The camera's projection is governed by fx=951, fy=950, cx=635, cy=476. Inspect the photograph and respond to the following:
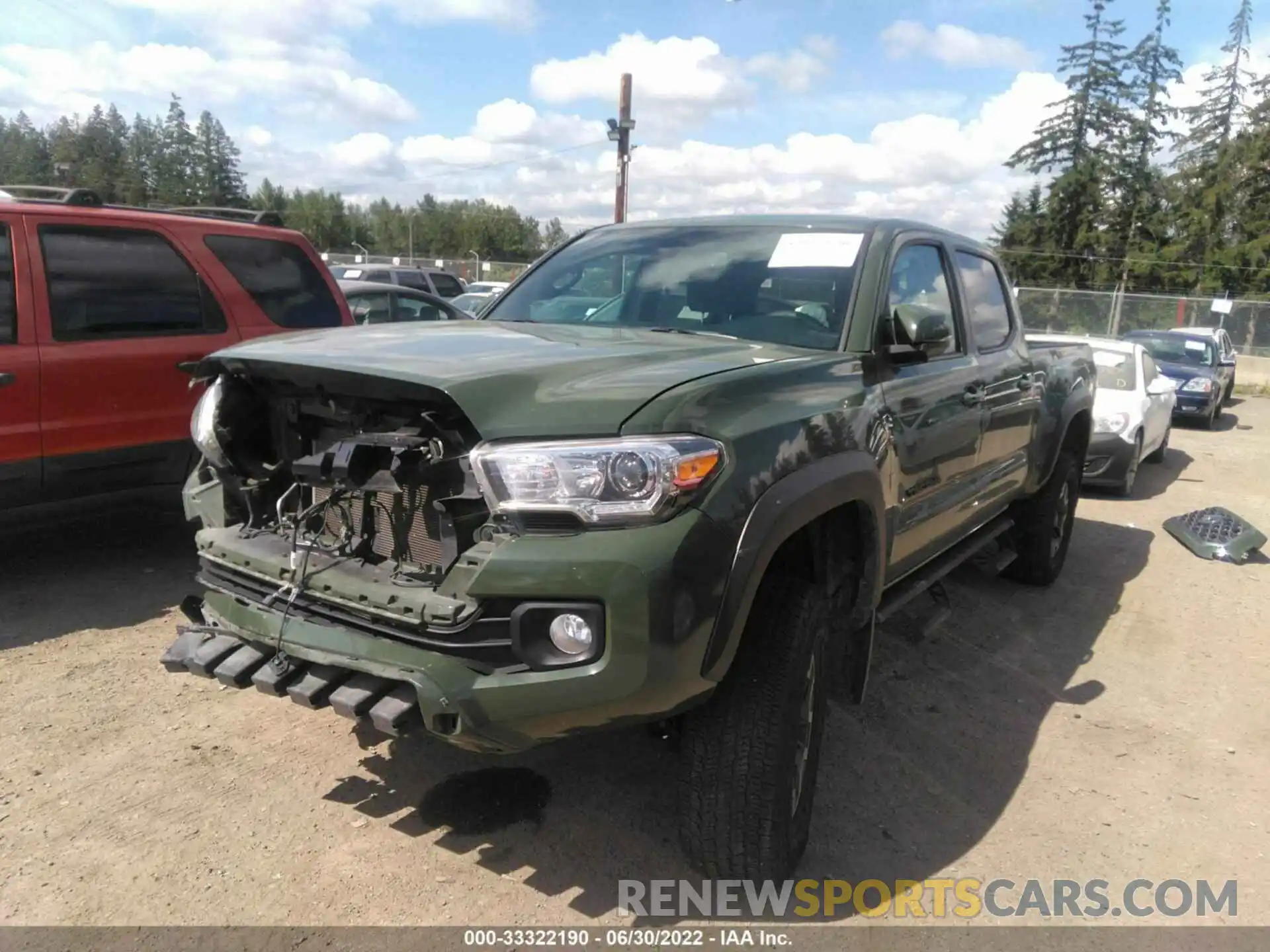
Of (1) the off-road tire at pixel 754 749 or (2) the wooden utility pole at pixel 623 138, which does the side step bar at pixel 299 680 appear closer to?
(1) the off-road tire at pixel 754 749

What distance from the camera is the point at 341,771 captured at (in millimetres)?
3299

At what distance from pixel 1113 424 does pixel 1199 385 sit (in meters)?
7.52

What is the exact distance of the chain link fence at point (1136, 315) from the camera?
26.7 metres

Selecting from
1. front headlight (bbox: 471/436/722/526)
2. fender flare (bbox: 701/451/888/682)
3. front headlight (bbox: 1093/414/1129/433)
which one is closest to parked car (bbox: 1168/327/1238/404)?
front headlight (bbox: 1093/414/1129/433)

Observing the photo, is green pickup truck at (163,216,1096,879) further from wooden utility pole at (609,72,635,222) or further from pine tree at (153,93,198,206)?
pine tree at (153,93,198,206)

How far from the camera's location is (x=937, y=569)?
166 inches

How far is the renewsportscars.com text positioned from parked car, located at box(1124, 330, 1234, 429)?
12.9 meters

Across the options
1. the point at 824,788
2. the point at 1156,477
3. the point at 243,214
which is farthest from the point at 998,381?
the point at 1156,477

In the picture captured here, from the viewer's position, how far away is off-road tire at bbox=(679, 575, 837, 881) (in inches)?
101

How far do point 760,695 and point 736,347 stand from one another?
45.6 inches

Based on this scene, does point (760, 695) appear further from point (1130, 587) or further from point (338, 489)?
point (1130, 587)

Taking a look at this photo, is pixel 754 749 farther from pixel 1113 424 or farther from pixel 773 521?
pixel 1113 424

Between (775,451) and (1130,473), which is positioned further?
(1130,473)

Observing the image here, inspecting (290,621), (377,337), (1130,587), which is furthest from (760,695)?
(1130,587)
